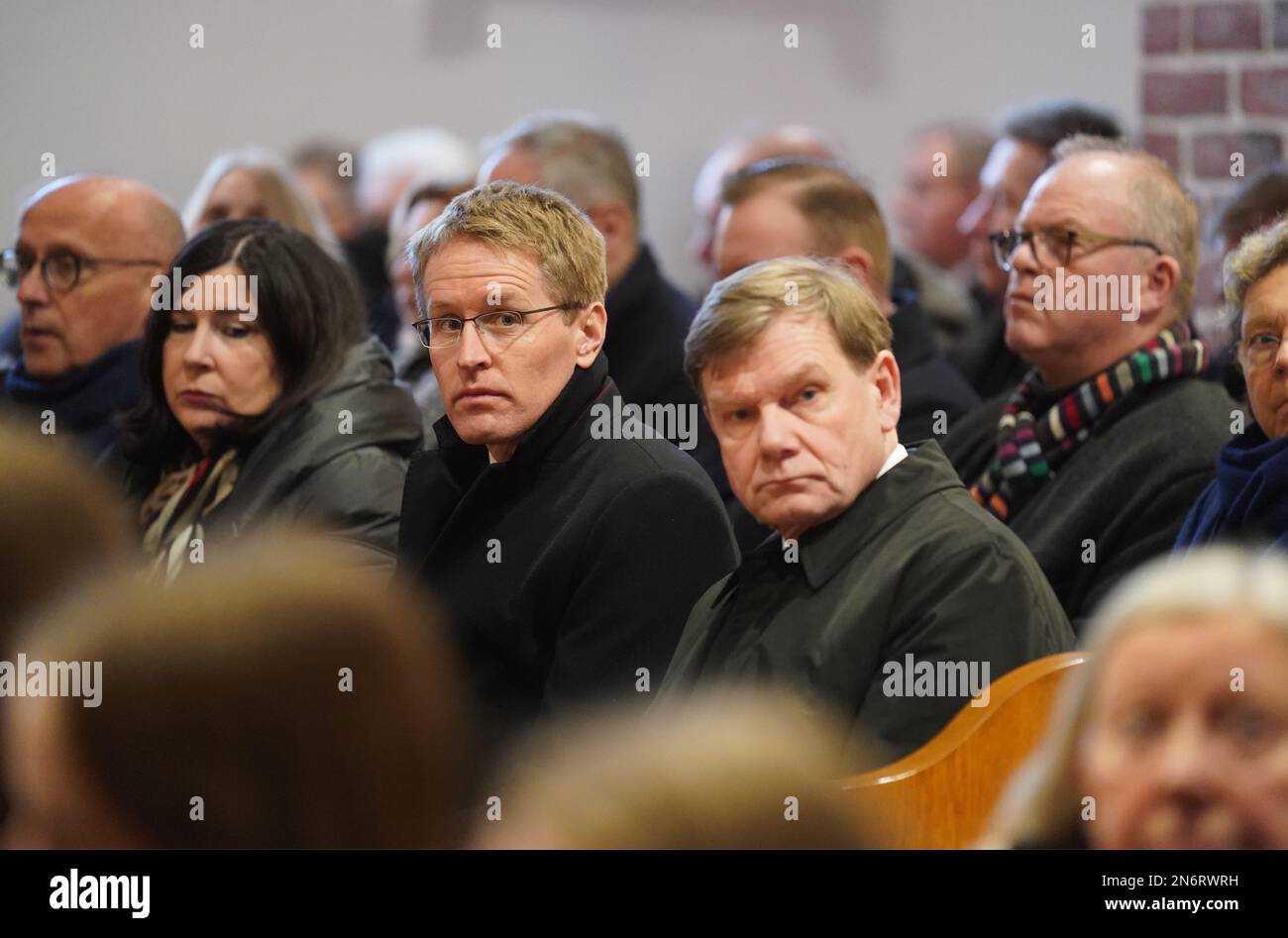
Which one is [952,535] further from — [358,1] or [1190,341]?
[358,1]

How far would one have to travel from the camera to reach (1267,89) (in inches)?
173

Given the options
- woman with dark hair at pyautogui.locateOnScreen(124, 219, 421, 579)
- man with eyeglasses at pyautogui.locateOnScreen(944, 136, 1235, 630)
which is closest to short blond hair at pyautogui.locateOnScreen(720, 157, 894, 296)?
man with eyeglasses at pyautogui.locateOnScreen(944, 136, 1235, 630)

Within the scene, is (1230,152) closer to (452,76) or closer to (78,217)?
(452,76)

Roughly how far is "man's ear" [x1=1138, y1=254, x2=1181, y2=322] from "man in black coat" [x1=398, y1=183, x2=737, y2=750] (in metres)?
0.94

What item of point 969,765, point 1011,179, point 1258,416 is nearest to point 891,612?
point 969,765

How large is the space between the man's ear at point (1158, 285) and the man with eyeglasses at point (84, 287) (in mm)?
1913

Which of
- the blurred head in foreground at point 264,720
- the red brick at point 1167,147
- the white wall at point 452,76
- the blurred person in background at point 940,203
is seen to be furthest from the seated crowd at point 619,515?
the white wall at point 452,76

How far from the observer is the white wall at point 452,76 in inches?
217

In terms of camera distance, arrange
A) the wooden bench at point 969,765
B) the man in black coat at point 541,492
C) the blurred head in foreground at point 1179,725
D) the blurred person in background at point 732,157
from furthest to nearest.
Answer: the blurred person in background at point 732,157, the man in black coat at point 541,492, the wooden bench at point 969,765, the blurred head in foreground at point 1179,725

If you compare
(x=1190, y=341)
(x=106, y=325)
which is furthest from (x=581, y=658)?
(x=106, y=325)

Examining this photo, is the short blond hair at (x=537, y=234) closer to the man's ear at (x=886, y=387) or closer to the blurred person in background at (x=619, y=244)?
the man's ear at (x=886, y=387)

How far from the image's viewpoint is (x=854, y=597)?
2.21 m

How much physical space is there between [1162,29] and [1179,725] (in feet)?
12.6

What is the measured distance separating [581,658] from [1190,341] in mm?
1228
